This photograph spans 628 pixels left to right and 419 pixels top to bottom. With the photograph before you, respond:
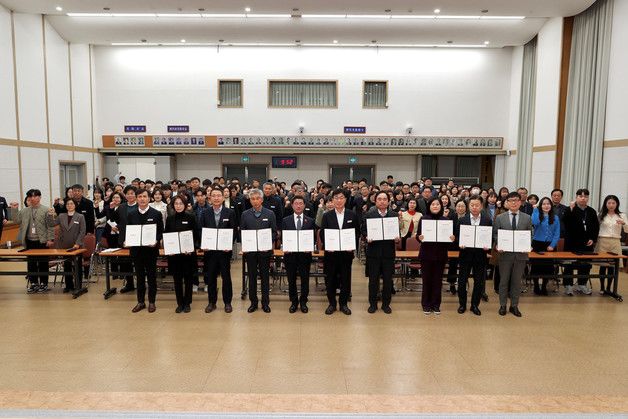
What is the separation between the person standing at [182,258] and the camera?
19.1ft

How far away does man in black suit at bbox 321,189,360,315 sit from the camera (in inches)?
229

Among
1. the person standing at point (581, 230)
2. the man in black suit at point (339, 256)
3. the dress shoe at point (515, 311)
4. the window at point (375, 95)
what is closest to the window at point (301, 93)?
the window at point (375, 95)

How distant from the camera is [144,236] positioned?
227 inches

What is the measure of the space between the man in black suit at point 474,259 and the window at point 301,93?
411 inches

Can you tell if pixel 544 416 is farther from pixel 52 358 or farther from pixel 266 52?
pixel 266 52

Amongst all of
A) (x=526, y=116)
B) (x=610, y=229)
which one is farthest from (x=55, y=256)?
(x=526, y=116)

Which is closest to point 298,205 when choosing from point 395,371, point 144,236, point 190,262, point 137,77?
point 190,262

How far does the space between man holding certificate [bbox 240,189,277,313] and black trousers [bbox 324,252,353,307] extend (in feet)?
2.86

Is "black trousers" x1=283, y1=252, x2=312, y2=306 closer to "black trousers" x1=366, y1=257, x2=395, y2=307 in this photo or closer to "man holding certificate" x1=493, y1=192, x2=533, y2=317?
"black trousers" x1=366, y1=257, x2=395, y2=307

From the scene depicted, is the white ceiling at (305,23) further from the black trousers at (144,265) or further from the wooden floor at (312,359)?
the wooden floor at (312,359)

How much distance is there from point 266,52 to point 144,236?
11354mm

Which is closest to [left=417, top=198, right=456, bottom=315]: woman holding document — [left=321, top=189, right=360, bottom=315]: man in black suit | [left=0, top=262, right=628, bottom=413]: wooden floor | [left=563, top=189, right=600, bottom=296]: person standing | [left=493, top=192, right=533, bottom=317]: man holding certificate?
[left=0, top=262, right=628, bottom=413]: wooden floor

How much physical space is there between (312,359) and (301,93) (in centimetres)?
1261

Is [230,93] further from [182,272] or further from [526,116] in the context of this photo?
[182,272]
